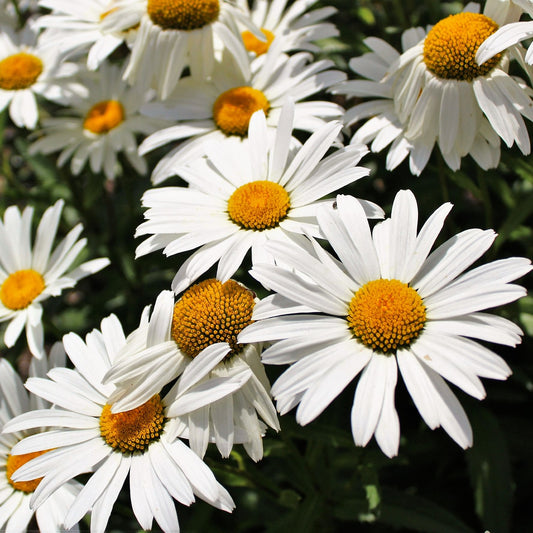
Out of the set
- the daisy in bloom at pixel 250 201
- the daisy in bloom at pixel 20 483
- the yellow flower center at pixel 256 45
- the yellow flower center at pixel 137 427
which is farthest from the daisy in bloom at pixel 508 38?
the daisy in bloom at pixel 20 483

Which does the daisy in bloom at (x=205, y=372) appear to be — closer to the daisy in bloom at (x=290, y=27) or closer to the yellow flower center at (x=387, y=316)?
the yellow flower center at (x=387, y=316)

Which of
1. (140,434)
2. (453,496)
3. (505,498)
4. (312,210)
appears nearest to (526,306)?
(505,498)

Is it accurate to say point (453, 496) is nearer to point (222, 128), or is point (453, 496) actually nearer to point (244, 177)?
point (244, 177)

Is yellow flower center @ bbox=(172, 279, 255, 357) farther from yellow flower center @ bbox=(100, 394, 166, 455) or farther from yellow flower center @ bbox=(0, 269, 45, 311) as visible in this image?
yellow flower center @ bbox=(0, 269, 45, 311)

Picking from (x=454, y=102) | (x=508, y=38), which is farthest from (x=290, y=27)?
(x=508, y=38)

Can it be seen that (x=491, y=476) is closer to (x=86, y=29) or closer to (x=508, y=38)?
(x=508, y=38)

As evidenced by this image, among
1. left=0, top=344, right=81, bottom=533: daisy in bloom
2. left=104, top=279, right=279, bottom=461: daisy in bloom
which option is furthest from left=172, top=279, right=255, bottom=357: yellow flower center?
left=0, top=344, right=81, bottom=533: daisy in bloom
